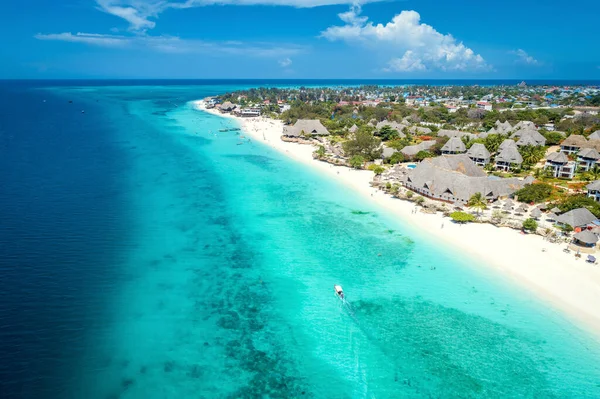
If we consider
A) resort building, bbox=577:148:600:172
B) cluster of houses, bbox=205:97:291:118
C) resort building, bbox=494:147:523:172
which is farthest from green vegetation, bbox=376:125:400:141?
cluster of houses, bbox=205:97:291:118

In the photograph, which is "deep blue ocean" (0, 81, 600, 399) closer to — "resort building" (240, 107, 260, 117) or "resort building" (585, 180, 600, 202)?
"resort building" (585, 180, 600, 202)

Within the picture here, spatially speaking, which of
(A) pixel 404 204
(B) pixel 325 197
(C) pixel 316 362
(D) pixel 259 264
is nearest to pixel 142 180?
(B) pixel 325 197

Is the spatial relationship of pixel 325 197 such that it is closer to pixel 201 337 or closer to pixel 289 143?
pixel 201 337

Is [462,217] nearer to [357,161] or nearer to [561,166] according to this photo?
[357,161]

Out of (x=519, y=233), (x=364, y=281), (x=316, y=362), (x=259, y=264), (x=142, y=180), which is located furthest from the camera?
(x=142, y=180)

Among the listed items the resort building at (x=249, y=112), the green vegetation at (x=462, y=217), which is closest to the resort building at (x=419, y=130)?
the green vegetation at (x=462, y=217)

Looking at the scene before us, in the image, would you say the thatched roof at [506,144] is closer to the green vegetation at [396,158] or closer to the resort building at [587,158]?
the resort building at [587,158]
